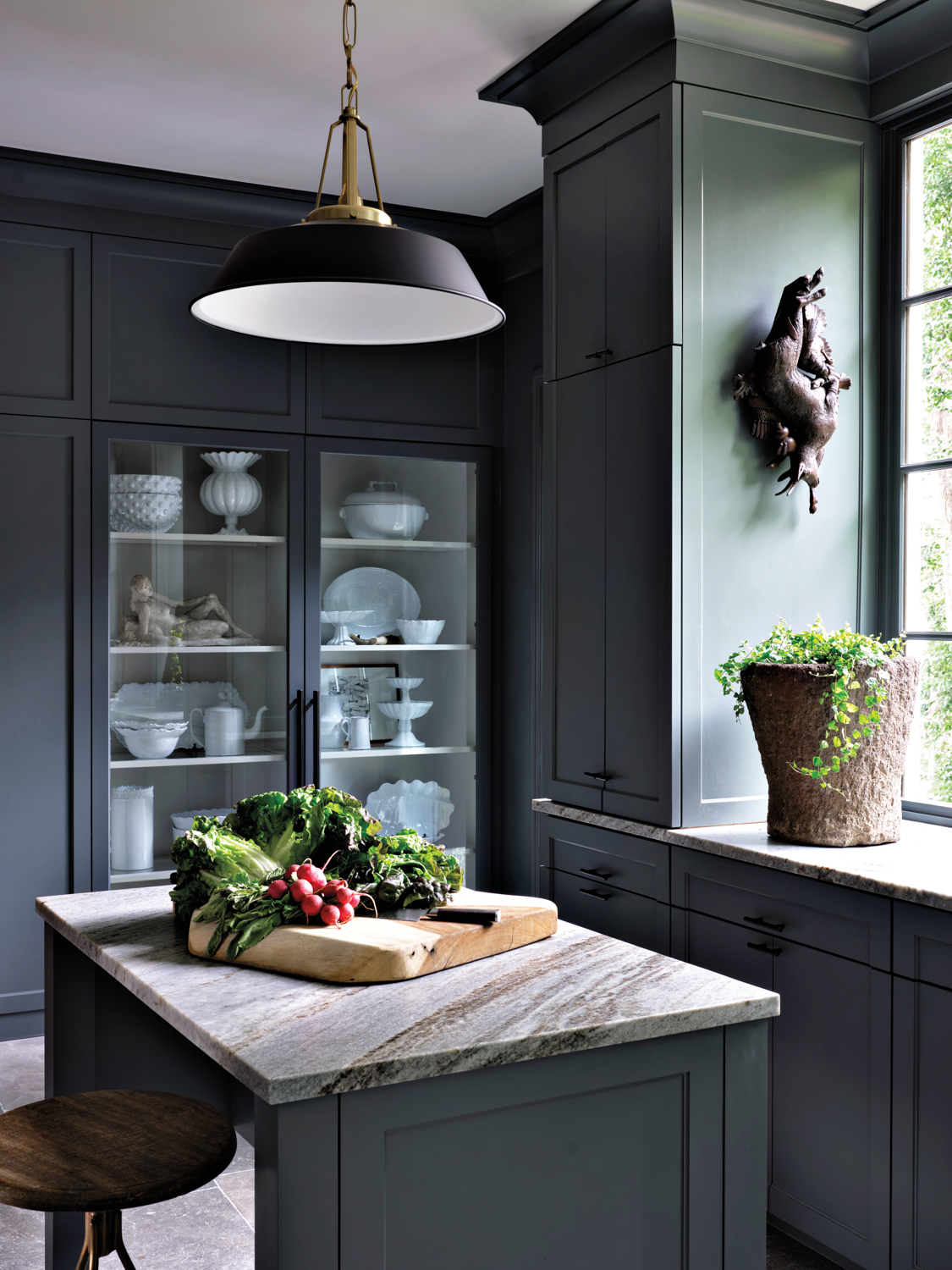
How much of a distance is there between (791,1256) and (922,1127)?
51 cm

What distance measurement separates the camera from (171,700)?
395 centimetres

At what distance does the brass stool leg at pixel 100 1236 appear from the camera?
1.64 m

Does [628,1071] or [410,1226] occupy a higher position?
[628,1071]

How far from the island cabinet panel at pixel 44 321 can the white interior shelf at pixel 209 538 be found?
41 cm

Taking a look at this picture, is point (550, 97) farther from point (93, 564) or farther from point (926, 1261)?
point (926, 1261)

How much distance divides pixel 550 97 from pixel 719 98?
0.51m

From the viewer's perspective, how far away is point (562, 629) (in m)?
3.10

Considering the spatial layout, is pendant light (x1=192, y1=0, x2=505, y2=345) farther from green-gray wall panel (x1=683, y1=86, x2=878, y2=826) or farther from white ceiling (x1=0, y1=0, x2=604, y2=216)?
white ceiling (x1=0, y1=0, x2=604, y2=216)

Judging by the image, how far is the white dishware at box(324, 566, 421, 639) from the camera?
165 inches

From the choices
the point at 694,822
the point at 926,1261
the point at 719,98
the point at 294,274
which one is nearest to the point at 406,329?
the point at 294,274

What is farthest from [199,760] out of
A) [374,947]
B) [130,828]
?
[374,947]

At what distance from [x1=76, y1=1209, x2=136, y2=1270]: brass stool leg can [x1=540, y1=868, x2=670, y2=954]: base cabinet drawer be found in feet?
4.06

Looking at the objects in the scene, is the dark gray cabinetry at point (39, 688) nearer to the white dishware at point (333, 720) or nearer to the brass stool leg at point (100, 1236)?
the white dishware at point (333, 720)

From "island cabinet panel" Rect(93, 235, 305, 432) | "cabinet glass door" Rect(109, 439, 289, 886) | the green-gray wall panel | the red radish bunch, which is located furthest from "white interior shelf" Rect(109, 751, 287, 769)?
the red radish bunch
